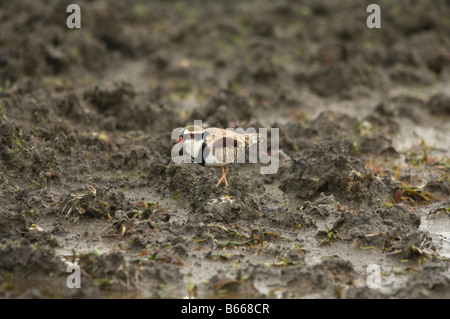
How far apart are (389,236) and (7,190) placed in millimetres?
3850

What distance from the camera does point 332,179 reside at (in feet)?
22.9

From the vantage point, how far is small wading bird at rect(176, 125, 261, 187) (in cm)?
641

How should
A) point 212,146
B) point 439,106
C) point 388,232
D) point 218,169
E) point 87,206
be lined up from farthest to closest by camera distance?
1. point 439,106
2. point 218,169
3. point 212,146
4. point 87,206
5. point 388,232

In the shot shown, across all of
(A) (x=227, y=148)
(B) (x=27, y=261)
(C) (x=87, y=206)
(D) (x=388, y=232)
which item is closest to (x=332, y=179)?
(D) (x=388, y=232)

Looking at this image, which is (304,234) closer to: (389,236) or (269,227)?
(269,227)

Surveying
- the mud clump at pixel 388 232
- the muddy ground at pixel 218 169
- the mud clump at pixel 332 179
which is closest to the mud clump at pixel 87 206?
the muddy ground at pixel 218 169

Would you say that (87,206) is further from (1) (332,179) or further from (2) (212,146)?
(1) (332,179)

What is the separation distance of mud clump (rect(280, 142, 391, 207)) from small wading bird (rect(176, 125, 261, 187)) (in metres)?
0.85

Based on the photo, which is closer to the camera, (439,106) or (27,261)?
(27,261)

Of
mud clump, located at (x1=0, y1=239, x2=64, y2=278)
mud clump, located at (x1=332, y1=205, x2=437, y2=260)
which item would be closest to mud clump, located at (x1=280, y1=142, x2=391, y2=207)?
mud clump, located at (x1=332, y1=205, x2=437, y2=260)

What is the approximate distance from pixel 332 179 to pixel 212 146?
1.47 m

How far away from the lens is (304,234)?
20.4 ft
